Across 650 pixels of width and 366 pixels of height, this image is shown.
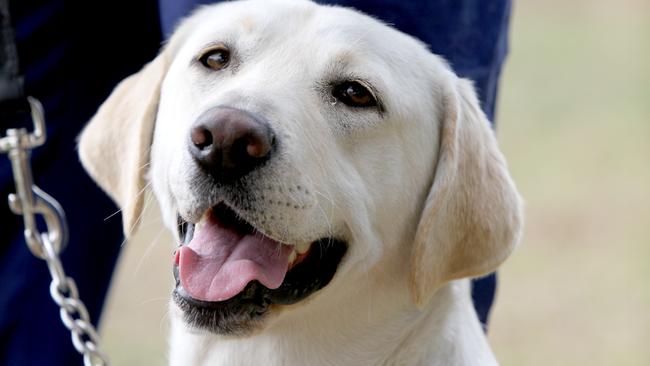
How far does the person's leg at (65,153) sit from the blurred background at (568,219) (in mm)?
293

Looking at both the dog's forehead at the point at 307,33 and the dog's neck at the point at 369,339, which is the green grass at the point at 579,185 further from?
the dog's forehead at the point at 307,33

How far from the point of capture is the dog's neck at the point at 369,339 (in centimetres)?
318

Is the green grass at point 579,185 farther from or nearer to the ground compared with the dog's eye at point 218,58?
nearer to the ground

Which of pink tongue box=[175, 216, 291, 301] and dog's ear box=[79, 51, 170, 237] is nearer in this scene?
pink tongue box=[175, 216, 291, 301]

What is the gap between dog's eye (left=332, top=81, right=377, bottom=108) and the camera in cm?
309

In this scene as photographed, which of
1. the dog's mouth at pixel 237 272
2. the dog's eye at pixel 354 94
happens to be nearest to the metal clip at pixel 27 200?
the dog's mouth at pixel 237 272

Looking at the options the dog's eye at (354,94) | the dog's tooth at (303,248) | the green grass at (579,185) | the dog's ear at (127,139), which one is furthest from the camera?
the green grass at (579,185)

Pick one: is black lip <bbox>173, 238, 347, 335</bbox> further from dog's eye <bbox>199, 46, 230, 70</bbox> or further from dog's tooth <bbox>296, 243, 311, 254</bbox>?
dog's eye <bbox>199, 46, 230, 70</bbox>

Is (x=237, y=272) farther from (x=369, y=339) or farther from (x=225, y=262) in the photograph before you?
(x=369, y=339)

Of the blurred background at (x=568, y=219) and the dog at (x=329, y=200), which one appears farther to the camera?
the blurred background at (x=568, y=219)

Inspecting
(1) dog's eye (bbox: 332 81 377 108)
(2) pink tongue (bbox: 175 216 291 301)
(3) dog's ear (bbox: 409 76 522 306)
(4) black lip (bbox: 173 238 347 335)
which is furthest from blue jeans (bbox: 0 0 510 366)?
(2) pink tongue (bbox: 175 216 291 301)

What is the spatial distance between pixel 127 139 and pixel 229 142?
87cm

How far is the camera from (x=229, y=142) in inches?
105

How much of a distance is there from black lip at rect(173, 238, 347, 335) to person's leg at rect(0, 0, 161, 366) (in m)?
1.65
